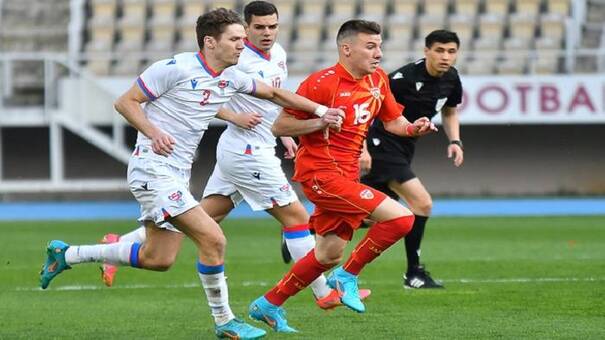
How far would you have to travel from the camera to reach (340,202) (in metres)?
7.75

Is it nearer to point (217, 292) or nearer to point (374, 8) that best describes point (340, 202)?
point (217, 292)

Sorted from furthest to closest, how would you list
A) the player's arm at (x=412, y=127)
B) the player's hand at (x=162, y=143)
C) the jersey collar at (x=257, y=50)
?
the jersey collar at (x=257, y=50) < the player's arm at (x=412, y=127) < the player's hand at (x=162, y=143)

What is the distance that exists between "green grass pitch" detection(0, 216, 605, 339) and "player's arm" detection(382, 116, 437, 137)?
116 centimetres

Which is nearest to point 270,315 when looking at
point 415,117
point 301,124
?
point 301,124

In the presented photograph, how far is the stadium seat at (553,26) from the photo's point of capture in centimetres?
2353

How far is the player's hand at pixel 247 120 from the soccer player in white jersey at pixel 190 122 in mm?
844

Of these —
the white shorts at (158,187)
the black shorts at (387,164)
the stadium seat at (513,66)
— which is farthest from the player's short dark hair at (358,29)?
the stadium seat at (513,66)

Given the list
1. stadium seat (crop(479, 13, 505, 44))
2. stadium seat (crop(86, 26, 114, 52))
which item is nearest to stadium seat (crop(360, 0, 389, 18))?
stadium seat (crop(479, 13, 505, 44))

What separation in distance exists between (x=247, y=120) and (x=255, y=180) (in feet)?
1.75

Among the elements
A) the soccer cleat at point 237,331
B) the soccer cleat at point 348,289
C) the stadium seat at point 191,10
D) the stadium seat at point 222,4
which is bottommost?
the stadium seat at point 191,10

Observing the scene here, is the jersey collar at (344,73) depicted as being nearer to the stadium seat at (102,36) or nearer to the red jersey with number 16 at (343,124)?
the red jersey with number 16 at (343,124)

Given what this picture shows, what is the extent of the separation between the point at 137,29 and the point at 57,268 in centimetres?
1646

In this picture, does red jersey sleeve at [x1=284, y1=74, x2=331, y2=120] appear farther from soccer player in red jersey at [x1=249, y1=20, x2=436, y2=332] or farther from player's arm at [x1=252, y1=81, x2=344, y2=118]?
player's arm at [x1=252, y1=81, x2=344, y2=118]

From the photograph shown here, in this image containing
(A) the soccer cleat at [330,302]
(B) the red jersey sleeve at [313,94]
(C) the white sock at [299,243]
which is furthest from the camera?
(C) the white sock at [299,243]
